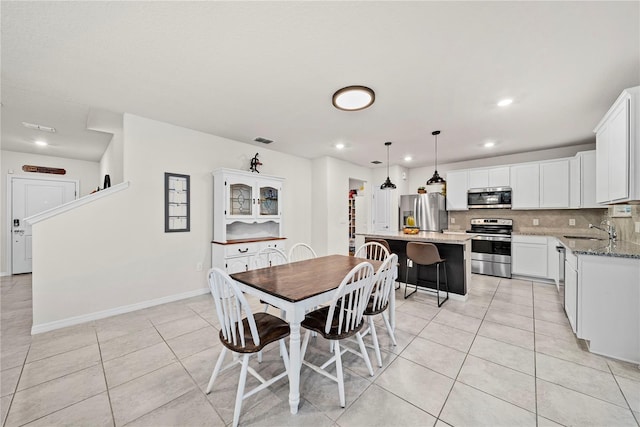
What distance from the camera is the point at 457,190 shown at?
538cm

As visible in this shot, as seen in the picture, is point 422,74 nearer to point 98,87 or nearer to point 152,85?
point 152,85

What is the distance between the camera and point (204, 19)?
5.26ft

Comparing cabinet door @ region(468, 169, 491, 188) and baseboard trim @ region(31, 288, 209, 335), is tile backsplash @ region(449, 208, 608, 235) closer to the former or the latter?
cabinet door @ region(468, 169, 491, 188)

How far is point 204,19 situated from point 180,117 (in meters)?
1.92

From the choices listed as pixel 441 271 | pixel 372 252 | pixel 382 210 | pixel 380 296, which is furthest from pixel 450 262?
pixel 382 210

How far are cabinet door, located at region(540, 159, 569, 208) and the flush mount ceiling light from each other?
13.0 feet

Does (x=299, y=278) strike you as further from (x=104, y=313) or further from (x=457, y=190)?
(x=457, y=190)

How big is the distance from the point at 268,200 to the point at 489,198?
4.35m

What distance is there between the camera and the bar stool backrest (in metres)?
3.26

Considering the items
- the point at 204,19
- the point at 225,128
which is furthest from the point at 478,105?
the point at 225,128

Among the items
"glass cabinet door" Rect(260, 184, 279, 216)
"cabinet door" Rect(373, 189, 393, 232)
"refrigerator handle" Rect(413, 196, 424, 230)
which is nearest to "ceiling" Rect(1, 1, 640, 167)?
"glass cabinet door" Rect(260, 184, 279, 216)

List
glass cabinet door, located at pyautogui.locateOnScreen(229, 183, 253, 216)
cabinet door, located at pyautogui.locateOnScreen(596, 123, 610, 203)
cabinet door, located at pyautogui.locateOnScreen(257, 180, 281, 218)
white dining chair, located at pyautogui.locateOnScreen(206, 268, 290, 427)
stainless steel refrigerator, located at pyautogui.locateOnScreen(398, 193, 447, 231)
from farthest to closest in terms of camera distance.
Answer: stainless steel refrigerator, located at pyautogui.locateOnScreen(398, 193, 447, 231), cabinet door, located at pyautogui.locateOnScreen(257, 180, 281, 218), glass cabinet door, located at pyautogui.locateOnScreen(229, 183, 253, 216), cabinet door, located at pyautogui.locateOnScreen(596, 123, 610, 203), white dining chair, located at pyautogui.locateOnScreen(206, 268, 290, 427)

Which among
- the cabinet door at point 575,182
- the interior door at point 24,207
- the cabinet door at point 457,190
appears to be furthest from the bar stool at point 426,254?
the interior door at point 24,207

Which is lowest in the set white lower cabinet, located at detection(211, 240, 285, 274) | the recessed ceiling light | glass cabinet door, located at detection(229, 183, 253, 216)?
white lower cabinet, located at detection(211, 240, 285, 274)
